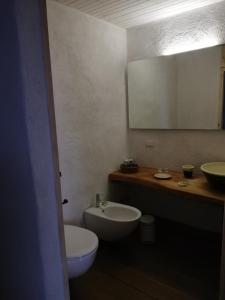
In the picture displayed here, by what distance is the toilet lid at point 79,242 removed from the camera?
5.35ft

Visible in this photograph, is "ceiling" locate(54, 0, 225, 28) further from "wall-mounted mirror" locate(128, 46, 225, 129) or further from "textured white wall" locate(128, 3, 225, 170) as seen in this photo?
"wall-mounted mirror" locate(128, 46, 225, 129)

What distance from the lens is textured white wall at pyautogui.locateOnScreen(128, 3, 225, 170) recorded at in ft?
7.00

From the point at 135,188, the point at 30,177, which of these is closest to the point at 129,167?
the point at 135,188

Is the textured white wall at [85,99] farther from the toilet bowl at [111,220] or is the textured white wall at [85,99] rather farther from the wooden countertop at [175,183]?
the wooden countertop at [175,183]

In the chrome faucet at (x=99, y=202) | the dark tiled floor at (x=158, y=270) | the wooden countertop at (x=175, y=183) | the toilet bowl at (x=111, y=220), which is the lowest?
the dark tiled floor at (x=158, y=270)

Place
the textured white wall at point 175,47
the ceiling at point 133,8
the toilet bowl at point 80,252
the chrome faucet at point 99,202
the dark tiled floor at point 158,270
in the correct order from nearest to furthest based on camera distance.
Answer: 1. the toilet bowl at point 80,252
2. the dark tiled floor at point 158,270
3. the ceiling at point 133,8
4. the textured white wall at point 175,47
5. the chrome faucet at point 99,202

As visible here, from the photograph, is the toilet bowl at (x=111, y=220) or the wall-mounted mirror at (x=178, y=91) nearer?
the toilet bowl at (x=111, y=220)

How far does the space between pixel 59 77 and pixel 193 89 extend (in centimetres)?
130

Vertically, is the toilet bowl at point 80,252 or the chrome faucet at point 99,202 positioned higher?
the chrome faucet at point 99,202

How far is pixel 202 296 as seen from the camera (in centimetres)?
175

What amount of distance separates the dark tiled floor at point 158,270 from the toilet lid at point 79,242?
42 cm

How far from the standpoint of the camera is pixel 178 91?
2.42m

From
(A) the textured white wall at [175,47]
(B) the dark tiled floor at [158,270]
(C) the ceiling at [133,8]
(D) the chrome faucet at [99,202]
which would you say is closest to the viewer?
(B) the dark tiled floor at [158,270]

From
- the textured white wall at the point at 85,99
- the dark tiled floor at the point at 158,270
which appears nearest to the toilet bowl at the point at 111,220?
the textured white wall at the point at 85,99
